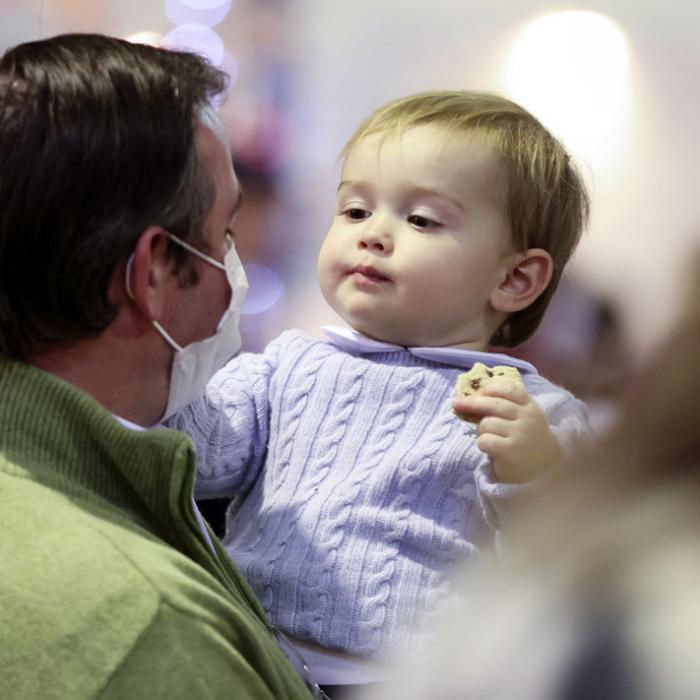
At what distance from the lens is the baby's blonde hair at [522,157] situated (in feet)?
5.65

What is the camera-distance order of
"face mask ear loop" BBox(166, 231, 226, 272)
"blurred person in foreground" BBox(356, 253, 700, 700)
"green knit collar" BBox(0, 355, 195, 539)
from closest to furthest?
"blurred person in foreground" BBox(356, 253, 700, 700) → "green knit collar" BBox(0, 355, 195, 539) → "face mask ear loop" BBox(166, 231, 226, 272)

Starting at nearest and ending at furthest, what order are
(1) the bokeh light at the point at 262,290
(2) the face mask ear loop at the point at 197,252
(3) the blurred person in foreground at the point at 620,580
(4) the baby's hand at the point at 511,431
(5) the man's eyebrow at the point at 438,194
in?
1. (3) the blurred person in foreground at the point at 620,580
2. (2) the face mask ear loop at the point at 197,252
3. (4) the baby's hand at the point at 511,431
4. (5) the man's eyebrow at the point at 438,194
5. (1) the bokeh light at the point at 262,290

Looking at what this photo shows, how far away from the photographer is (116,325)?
135 cm

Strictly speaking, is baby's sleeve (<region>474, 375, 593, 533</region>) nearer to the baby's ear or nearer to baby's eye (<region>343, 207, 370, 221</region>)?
the baby's ear

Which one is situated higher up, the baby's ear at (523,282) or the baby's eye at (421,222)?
the baby's eye at (421,222)

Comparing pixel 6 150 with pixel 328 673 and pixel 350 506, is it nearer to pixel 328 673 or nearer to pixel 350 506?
pixel 350 506

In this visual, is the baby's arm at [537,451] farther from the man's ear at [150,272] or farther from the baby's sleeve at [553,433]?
the man's ear at [150,272]

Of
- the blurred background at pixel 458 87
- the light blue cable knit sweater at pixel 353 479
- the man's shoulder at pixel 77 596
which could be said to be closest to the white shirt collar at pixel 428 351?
the light blue cable knit sweater at pixel 353 479

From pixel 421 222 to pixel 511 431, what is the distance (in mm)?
365

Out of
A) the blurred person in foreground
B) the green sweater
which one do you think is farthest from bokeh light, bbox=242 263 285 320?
the blurred person in foreground

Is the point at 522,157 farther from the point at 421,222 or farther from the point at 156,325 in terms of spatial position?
the point at 156,325

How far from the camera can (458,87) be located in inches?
80.9

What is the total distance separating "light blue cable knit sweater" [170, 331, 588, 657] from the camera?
1589 millimetres

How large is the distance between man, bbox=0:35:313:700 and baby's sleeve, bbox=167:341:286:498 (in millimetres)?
286
